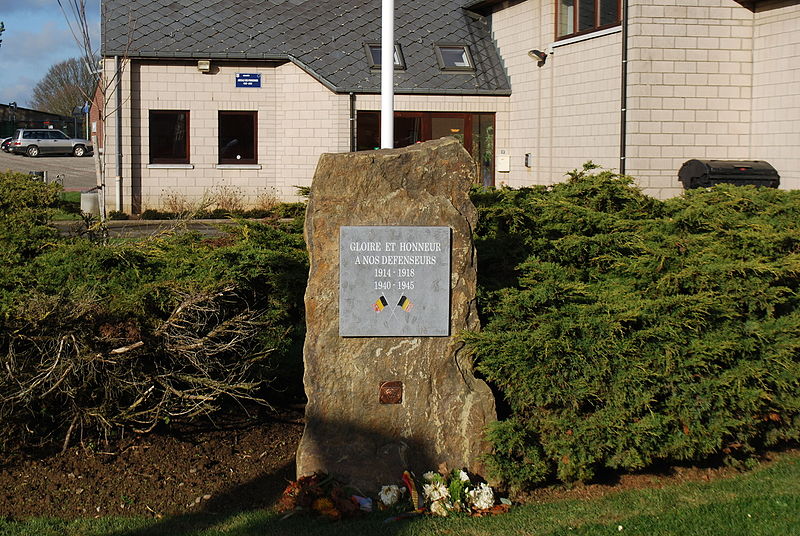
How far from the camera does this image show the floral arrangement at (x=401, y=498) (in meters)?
5.44

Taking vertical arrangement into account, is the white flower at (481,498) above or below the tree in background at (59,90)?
below

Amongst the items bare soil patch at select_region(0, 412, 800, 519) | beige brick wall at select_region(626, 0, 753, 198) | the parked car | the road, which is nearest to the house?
beige brick wall at select_region(626, 0, 753, 198)

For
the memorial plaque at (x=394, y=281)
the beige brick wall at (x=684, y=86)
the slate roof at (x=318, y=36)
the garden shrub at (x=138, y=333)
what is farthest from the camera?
the slate roof at (x=318, y=36)

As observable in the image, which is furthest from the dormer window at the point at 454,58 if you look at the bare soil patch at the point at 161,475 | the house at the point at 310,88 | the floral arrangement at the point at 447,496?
the floral arrangement at the point at 447,496

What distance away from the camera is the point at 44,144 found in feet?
178

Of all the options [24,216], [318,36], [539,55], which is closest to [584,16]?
[539,55]

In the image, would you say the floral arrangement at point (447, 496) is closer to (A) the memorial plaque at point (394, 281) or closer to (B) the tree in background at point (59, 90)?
(A) the memorial plaque at point (394, 281)

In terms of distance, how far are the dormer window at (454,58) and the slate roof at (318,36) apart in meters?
0.14

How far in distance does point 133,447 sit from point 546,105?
15208 millimetres

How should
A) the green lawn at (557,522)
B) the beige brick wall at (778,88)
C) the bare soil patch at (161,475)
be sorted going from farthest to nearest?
the beige brick wall at (778,88)
the bare soil patch at (161,475)
the green lawn at (557,522)

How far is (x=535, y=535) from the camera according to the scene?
Result: 5.05m

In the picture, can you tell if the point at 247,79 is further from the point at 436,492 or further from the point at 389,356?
the point at 436,492

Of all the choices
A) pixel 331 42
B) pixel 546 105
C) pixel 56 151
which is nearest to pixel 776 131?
pixel 546 105

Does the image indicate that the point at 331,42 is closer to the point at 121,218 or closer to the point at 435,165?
the point at 121,218
